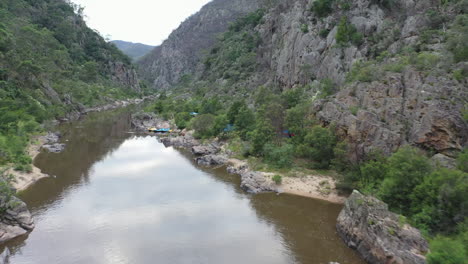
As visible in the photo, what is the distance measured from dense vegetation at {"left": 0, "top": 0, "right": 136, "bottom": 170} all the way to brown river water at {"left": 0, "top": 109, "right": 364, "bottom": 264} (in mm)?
7925

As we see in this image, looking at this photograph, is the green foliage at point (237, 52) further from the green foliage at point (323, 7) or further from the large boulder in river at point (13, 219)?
the large boulder in river at point (13, 219)

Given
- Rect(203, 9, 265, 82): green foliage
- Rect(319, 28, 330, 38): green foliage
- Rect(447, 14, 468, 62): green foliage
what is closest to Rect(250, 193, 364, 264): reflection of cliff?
Rect(447, 14, 468, 62): green foliage

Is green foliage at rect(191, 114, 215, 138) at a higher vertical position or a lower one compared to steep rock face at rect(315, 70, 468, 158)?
lower

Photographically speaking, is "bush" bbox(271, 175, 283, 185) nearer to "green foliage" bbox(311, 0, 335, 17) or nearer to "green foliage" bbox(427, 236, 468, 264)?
"green foliage" bbox(427, 236, 468, 264)

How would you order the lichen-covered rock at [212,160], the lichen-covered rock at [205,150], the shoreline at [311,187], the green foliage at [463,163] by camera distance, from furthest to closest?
1. the lichen-covered rock at [205,150]
2. the lichen-covered rock at [212,160]
3. the shoreline at [311,187]
4. the green foliage at [463,163]

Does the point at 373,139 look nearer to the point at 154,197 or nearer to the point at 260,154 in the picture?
the point at 260,154

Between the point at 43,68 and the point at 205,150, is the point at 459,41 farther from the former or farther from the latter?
the point at 43,68

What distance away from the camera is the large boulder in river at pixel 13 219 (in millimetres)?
21953

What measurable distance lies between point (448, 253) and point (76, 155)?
4167 centimetres

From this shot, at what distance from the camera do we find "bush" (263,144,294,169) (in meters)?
35.6

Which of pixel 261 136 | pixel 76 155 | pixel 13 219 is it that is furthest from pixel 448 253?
pixel 76 155

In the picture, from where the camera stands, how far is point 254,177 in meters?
33.4

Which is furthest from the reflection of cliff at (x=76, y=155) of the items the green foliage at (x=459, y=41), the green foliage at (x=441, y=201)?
the green foliage at (x=459, y=41)

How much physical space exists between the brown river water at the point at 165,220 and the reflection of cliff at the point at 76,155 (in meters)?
0.17
